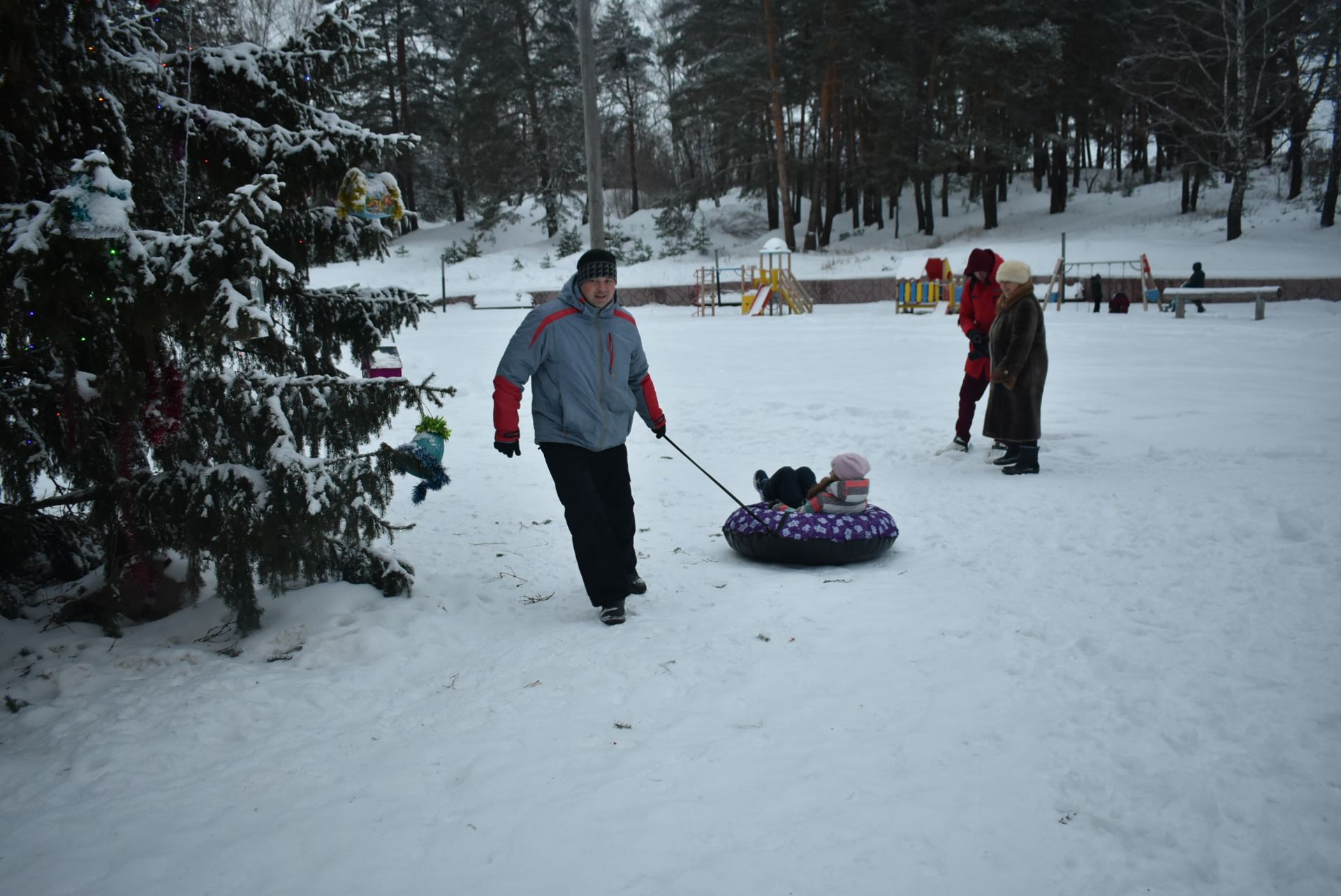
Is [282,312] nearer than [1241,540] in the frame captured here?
Yes

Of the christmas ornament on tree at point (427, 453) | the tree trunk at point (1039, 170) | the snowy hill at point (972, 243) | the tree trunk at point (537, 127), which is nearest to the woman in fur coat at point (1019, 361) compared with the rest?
the christmas ornament on tree at point (427, 453)

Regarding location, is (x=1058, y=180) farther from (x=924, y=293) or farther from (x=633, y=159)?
(x=633, y=159)

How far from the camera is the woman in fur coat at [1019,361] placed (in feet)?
23.0

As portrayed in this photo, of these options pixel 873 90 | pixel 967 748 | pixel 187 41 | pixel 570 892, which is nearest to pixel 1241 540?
pixel 967 748

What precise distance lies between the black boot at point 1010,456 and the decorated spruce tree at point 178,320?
4.74m

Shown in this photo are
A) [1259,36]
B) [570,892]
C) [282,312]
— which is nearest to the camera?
[570,892]

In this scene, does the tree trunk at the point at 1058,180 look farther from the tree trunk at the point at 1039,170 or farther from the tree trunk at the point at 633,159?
the tree trunk at the point at 633,159

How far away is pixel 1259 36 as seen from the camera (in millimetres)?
30672

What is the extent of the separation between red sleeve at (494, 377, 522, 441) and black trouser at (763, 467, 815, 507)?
1.97m

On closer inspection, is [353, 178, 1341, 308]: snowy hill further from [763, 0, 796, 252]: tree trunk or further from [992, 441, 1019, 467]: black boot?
[992, 441, 1019, 467]: black boot

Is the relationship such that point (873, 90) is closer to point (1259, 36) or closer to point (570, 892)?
point (1259, 36)

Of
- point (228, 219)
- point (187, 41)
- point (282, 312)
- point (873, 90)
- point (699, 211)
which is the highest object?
point (873, 90)

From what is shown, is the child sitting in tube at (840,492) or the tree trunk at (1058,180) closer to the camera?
the child sitting in tube at (840,492)

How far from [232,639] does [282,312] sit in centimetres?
149
